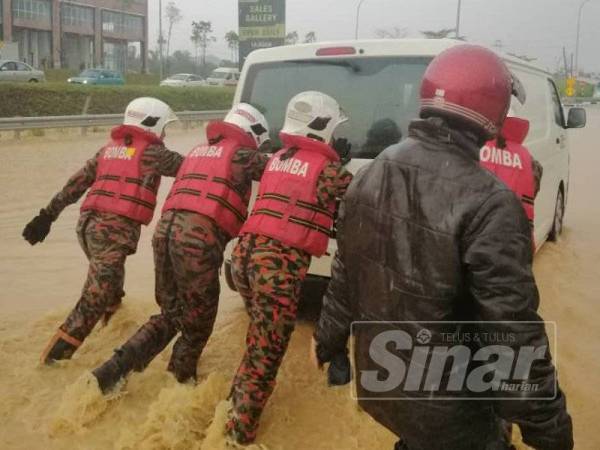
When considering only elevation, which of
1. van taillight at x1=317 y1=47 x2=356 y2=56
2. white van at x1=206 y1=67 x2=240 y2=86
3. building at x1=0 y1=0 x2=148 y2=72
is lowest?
van taillight at x1=317 y1=47 x2=356 y2=56

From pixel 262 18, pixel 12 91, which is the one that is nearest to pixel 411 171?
pixel 12 91

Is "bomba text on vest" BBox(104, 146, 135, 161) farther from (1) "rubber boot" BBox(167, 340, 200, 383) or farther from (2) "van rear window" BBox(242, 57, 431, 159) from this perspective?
(1) "rubber boot" BBox(167, 340, 200, 383)

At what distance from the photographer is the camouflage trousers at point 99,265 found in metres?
4.18

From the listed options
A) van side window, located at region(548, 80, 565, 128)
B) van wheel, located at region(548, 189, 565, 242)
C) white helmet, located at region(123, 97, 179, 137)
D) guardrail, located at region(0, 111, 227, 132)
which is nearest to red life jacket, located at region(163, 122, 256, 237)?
white helmet, located at region(123, 97, 179, 137)

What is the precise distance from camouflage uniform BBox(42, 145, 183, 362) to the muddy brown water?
322 millimetres

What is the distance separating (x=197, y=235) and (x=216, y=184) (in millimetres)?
301

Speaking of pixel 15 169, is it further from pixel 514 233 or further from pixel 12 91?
pixel 514 233

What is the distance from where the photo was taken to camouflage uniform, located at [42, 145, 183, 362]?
165 inches

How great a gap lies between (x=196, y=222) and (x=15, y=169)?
33.5 ft

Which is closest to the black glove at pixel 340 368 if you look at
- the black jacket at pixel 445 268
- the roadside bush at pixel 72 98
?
the black jacket at pixel 445 268

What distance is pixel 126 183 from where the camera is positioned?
4301 mm

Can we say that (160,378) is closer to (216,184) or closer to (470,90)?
(216,184)

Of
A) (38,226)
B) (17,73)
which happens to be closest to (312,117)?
(38,226)

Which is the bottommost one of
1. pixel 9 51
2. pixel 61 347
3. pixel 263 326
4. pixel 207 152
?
pixel 61 347
